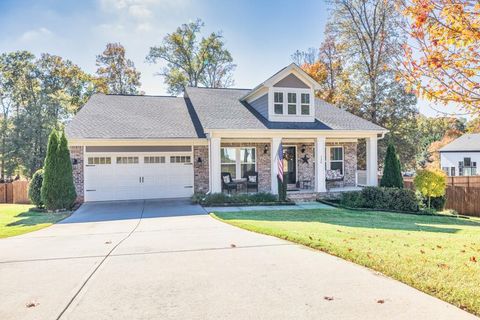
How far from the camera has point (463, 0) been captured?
462 centimetres

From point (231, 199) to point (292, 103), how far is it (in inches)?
236

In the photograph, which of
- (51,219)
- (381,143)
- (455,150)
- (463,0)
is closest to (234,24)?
(51,219)

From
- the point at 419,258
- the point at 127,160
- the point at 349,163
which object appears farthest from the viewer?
the point at 349,163

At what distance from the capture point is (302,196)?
15.8 meters

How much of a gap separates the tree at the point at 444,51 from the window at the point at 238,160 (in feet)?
39.9

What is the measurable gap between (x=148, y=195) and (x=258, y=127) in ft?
19.3

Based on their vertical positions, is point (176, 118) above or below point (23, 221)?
above

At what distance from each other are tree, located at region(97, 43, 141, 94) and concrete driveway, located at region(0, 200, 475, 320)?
29.9 meters

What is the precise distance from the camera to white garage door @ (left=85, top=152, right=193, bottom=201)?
15.2m

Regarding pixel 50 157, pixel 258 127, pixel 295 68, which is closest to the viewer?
pixel 50 157

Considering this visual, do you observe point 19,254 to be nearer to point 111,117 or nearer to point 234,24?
point 111,117

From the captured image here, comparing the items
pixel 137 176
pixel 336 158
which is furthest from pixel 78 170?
pixel 336 158

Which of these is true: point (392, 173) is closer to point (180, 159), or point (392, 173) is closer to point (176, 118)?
point (180, 159)

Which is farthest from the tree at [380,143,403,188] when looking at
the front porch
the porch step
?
the porch step
